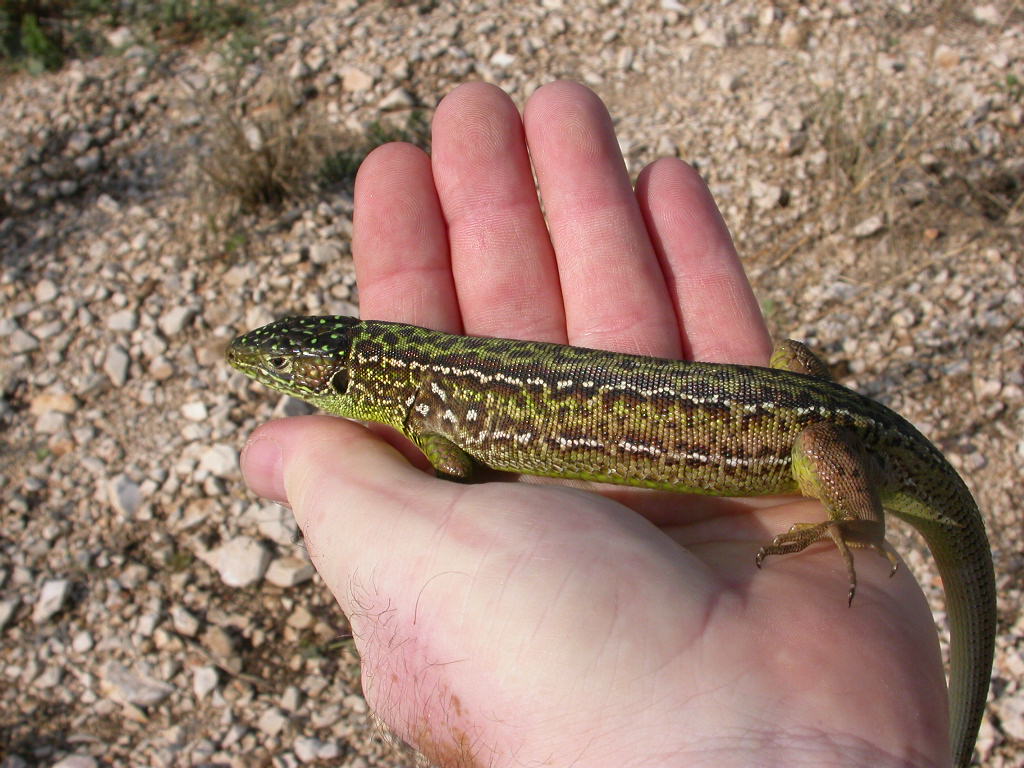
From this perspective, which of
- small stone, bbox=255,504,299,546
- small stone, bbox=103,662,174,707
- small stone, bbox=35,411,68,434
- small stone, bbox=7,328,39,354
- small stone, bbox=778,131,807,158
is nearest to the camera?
small stone, bbox=103,662,174,707

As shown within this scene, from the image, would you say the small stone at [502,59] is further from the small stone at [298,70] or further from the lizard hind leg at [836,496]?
the lizard hind leg at [836,496]

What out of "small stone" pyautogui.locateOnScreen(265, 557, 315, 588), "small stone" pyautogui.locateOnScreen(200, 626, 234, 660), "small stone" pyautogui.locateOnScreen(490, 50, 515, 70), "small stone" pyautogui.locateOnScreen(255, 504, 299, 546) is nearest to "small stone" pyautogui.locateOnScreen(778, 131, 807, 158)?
"small stone" pyautogui.locateOnScreen(490, 50, 515, 70)

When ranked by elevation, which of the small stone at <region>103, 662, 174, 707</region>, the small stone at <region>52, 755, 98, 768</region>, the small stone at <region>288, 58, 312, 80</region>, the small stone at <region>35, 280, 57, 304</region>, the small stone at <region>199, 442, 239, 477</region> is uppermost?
the small stone at <region>288, 58, 312, 80</region>

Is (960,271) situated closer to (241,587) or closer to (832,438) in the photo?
(832,438)

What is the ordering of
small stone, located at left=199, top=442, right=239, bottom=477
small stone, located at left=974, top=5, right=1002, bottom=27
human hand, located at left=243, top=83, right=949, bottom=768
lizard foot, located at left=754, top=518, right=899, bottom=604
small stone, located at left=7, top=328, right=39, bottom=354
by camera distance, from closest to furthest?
1. human hand, located at left=243, top=83, right=949, bottom=768
2. lizard foot, located at left=754, top=518, right=899, bottom=604
3. small stone, located at left=199, top=442, right=239, bottom=477
4. small stone, located at left=7, top=328, right=39, bottom=354
5. small stone, located at left=974, top=5, right=1002, bottom=27

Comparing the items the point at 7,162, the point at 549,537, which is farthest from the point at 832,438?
the point at 7,162

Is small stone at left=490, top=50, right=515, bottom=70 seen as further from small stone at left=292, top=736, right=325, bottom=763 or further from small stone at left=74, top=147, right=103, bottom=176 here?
small stone at left=292, top=736, right=325, bottom=763
